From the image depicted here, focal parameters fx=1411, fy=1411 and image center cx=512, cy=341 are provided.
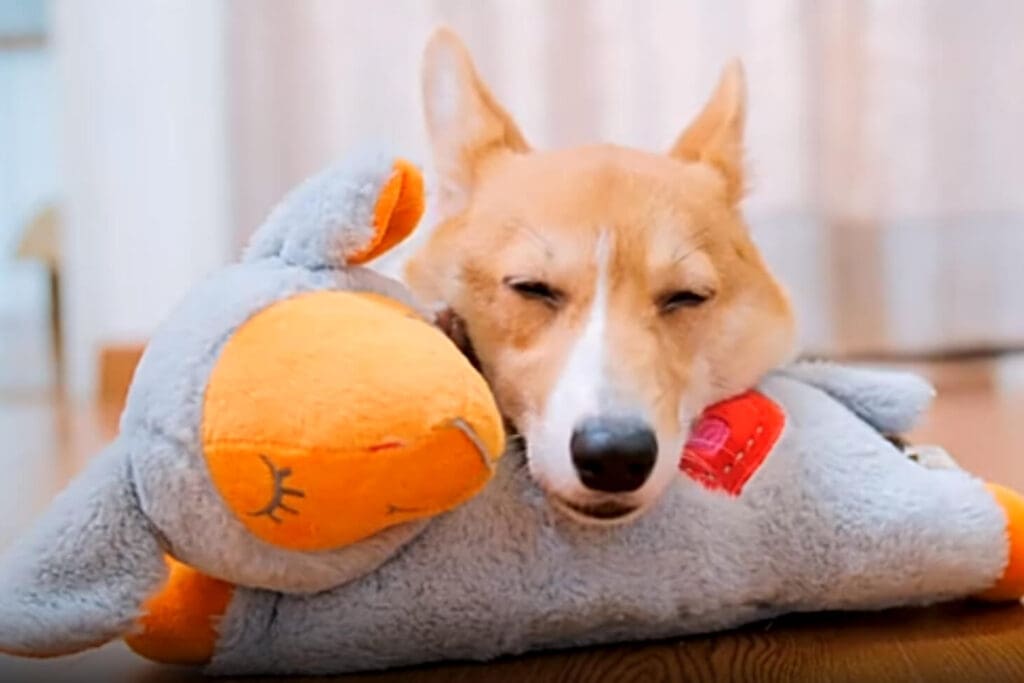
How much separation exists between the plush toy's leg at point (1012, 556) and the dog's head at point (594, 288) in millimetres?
244

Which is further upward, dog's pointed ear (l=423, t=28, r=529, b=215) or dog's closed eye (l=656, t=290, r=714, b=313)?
dog's pointed ear (l=423, t=28, r=529, b=215)

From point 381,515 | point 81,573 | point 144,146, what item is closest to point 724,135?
point 381,515

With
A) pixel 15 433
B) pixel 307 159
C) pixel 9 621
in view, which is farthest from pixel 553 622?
pixel 307 159

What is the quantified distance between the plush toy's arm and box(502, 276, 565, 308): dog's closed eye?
0.90 feet

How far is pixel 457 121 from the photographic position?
4.46ft

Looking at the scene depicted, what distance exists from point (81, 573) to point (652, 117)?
263 cm

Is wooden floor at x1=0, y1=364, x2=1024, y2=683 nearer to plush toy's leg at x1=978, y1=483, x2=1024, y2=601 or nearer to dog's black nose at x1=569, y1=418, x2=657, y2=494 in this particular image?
plush toy's leg at x1=978, y1=483, x2=1024, y2=601

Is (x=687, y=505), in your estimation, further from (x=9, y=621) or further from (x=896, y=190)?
(x=896, y=190)

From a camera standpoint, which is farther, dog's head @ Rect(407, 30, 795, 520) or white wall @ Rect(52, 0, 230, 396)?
white wall @ Rect(52, 0, 230, 396)

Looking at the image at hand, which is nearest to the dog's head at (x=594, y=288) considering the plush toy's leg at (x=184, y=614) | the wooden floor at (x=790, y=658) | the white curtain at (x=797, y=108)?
the wooden floor at (x=790, y=658)

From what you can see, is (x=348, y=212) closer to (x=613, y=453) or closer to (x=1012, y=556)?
(x=613, y=453)

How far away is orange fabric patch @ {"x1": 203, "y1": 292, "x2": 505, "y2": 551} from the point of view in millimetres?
789

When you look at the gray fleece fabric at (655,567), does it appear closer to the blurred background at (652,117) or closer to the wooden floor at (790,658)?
the wooden floor at (790,658)

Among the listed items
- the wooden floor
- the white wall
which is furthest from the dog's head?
the white wall
